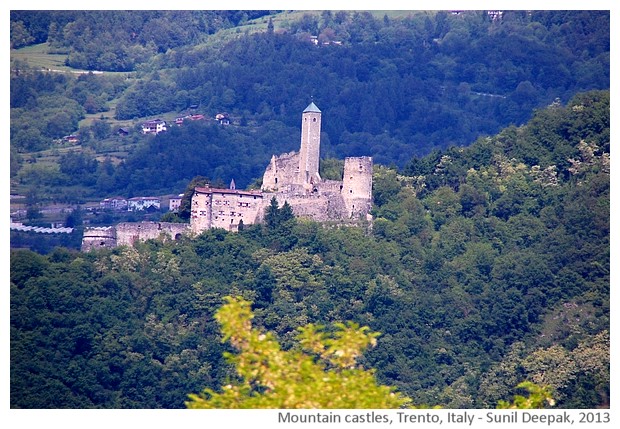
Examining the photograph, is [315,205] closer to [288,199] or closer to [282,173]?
[288,199]

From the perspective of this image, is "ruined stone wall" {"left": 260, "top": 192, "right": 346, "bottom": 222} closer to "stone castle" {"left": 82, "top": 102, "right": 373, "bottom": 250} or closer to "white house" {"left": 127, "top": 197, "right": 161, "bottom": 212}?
"stone castle" {"left": 82, "top": 102, "right": 373, "bottom": 250}

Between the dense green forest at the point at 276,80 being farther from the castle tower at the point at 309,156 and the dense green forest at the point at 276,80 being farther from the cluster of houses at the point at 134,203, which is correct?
the castle tower at the point at 309,156

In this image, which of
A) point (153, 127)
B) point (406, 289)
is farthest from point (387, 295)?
point (153, 127)

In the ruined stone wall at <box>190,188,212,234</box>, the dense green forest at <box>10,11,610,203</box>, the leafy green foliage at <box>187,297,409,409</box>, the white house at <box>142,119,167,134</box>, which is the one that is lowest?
the leafy green foliage at <box>187,297,409,409</box>

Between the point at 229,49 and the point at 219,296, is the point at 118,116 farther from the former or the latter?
the point at 219,296

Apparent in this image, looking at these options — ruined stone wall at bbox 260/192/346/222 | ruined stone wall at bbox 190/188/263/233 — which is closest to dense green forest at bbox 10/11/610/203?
ruined stone wall at bbox 190/188/263/233
